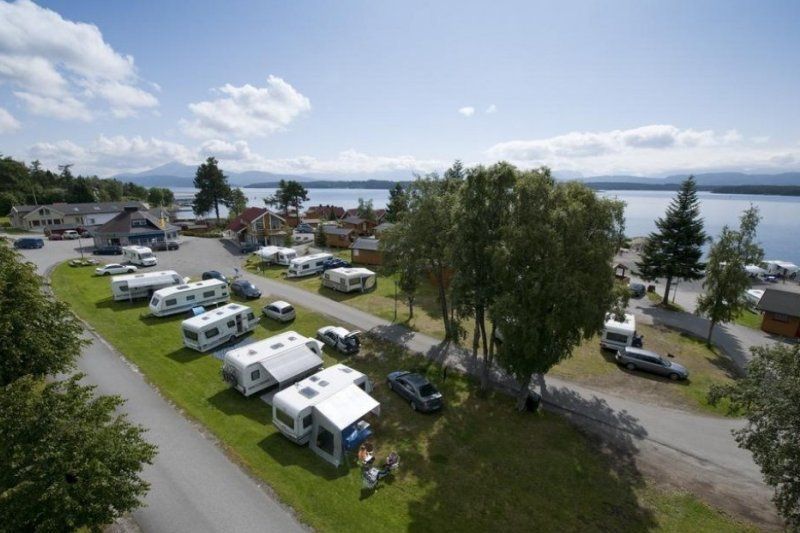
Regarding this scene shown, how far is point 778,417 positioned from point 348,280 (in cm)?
3016

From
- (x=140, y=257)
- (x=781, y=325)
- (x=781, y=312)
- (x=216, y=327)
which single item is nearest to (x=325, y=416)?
(x=216, y=327)

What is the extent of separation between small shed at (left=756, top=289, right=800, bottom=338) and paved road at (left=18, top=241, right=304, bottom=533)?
140 ft

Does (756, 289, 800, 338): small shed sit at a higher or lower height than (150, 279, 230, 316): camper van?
lower

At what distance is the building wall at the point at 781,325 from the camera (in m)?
32.4

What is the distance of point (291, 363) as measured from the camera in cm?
2034

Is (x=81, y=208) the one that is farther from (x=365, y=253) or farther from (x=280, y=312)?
(x=280, y=312)

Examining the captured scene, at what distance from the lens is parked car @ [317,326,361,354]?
2470 centimetres

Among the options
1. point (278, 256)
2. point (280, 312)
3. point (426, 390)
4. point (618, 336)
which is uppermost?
point (278, 256)

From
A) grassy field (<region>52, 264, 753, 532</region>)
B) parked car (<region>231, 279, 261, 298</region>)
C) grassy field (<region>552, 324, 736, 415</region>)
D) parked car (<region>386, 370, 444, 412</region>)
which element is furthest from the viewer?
parked car (<region>231, 279, 261, 298</region>)

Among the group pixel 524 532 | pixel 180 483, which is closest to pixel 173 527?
pixel 180 483

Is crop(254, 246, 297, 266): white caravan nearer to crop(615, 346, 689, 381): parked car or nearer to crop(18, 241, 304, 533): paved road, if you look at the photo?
crop(18, 241, 304, 533): paved road

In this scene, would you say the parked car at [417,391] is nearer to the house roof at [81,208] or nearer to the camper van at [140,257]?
the camper van at [140,257]

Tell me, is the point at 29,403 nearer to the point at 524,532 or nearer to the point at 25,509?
the point at 25,509

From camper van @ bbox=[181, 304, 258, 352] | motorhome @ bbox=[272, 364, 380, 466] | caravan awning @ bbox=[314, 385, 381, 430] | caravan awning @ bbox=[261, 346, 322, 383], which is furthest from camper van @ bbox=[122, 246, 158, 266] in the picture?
caravan awning @ bbox=[314, 385, 381, 430]
